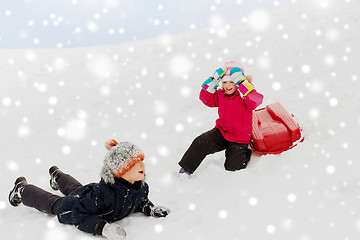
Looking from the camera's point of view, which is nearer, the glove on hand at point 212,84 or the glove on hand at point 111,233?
the glove on hand at point 111,233

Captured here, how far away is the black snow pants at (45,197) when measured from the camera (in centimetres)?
320

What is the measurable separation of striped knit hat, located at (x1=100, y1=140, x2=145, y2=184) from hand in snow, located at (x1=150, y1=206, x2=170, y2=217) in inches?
18.1

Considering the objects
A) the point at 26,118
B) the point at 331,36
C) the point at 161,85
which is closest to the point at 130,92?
the point at 161,85

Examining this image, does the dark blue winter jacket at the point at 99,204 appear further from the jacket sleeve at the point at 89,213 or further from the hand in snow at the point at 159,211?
the hand in snow at the point at 159,211

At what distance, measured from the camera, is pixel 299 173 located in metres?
3.01

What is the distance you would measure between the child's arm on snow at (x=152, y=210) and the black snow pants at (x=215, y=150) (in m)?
0.72

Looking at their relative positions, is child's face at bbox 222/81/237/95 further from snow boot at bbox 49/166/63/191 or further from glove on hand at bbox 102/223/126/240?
snow boot at bbox 49/166/63/191

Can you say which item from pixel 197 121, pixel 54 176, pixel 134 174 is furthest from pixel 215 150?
pixel 54 176

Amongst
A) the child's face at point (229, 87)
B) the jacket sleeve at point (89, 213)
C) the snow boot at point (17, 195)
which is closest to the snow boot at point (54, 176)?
the snow boot at point (17, 195)

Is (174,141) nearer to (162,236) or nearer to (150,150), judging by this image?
(150,150)

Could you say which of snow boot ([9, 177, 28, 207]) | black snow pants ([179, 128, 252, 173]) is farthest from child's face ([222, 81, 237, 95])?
snow boot ([9, 177, 28, 207])

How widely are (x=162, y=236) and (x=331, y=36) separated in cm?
540

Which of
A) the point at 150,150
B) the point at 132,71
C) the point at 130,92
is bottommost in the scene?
the point at 150,150

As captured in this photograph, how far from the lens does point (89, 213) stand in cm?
279
